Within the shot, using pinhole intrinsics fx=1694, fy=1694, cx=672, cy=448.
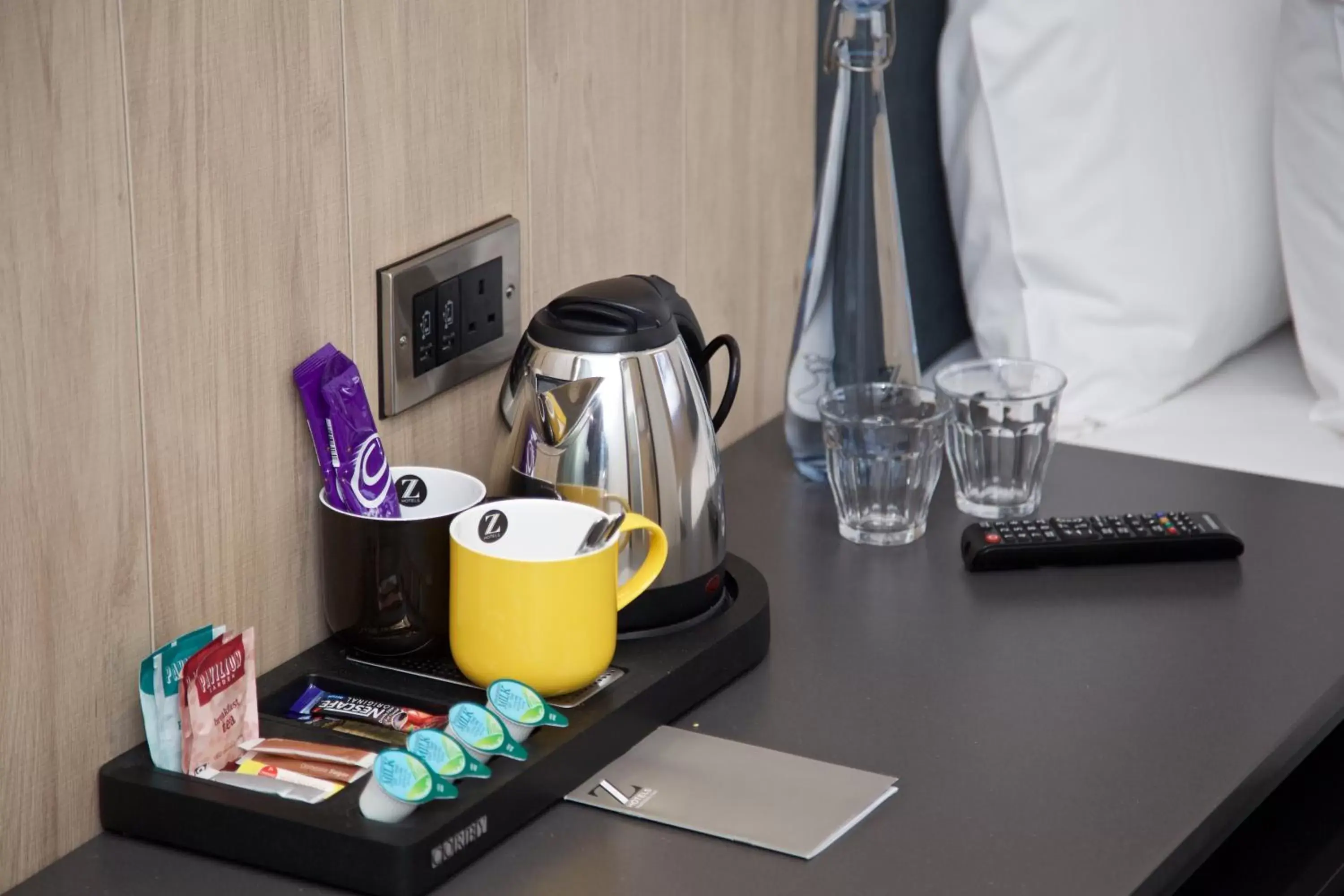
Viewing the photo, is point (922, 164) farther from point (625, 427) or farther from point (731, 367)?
point (625, 427)

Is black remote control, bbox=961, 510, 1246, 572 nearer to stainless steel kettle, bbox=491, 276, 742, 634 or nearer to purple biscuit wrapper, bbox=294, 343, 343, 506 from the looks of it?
stainless steel kettle, bbox=491, 276, 742, 634

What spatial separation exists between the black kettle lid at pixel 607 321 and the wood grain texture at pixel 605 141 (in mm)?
161

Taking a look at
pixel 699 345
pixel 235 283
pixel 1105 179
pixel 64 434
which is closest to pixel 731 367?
pixel 699 345

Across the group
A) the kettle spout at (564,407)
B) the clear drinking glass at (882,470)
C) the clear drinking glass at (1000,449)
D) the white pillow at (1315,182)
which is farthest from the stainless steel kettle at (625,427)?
the white pillow at (1315,182)

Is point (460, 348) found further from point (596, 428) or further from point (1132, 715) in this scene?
point (1132, 715)

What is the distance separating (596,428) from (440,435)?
0.51 ft

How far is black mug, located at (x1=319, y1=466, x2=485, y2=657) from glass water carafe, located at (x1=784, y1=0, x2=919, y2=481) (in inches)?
18.7

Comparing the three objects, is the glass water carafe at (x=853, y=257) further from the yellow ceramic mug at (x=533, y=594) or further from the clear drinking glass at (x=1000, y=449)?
the yellow ceramic mug at (x=533, y=594)

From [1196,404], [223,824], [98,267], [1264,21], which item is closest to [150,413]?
[98,267]

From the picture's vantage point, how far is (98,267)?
0.82 metres

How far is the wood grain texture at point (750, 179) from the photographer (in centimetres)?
135

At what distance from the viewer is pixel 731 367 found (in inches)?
43.5

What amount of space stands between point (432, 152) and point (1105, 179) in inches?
27.5

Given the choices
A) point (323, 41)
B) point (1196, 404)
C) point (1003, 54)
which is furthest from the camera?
point (1196, 404)
